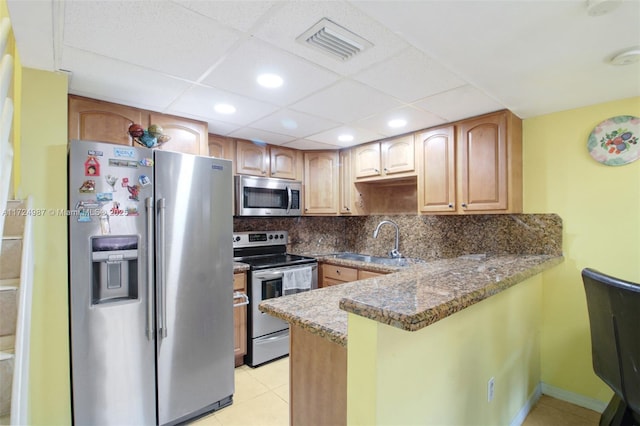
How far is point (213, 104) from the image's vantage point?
2.16m

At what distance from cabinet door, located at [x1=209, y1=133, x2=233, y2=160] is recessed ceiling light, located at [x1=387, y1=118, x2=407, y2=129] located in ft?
4.98

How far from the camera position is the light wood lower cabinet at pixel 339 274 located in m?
2.99

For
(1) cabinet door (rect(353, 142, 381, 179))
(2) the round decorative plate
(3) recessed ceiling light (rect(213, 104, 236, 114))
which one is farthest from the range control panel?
(2) the round decorative plate

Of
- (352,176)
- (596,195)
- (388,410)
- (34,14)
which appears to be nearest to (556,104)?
(596,195)

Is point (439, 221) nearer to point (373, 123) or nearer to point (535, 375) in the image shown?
point (373, 123)

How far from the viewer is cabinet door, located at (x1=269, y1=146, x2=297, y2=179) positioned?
10.9 ft

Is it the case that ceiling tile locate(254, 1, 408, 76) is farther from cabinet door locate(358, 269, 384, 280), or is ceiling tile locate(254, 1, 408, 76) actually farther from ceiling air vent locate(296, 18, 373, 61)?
cabinet door locate(358, 269, 384, 280)

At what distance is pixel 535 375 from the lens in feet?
7.45

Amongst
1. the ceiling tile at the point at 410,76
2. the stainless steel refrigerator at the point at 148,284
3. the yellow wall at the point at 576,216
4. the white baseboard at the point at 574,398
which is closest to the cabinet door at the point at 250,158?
the stainless steel refrigerator at the point at 148,284

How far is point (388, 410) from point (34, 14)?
76.7 inches

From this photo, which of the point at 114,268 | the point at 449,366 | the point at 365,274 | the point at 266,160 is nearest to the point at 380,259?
the point at 365,274

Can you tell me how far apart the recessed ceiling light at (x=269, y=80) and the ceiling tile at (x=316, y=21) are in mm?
284

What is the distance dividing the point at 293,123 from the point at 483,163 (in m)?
1.57

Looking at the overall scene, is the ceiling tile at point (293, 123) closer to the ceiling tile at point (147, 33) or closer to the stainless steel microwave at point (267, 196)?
the stainless steel microwave at point (267, 196)
